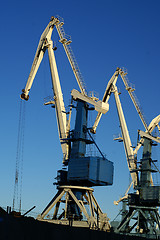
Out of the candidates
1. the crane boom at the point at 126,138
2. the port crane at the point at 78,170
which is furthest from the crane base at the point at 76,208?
the crane boom at the point at 126,138

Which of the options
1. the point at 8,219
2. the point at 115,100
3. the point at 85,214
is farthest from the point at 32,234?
the point at 115,100

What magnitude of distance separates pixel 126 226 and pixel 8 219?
41.1 metres

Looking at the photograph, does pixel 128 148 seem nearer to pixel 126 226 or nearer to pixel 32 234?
pixel 126 226

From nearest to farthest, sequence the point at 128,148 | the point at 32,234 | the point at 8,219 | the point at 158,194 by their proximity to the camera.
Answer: the point at 8,219 < the point at 32,234 < the point at 158,194 < the point at 128,148

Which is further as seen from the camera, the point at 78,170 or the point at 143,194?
the point at 143,194

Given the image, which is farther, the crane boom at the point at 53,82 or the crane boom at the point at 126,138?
the crane boom at the point at 126,138

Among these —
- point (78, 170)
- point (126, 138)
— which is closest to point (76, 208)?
point (78, 170)

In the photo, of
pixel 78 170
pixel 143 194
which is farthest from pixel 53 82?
pixel 143 194

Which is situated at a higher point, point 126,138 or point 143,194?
point 126,138

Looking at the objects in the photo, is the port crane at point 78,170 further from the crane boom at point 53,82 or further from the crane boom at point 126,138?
the crane boom at point 126,138

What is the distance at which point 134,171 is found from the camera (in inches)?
2195

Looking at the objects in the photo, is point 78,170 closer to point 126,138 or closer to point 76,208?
point 76,208

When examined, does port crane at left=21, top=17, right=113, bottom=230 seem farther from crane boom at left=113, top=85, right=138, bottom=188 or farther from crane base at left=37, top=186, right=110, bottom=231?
crane boom at left=113, top=85, right=138, bottom=188

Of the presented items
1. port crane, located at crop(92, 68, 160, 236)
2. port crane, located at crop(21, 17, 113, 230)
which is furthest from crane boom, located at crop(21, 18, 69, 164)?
port crane, located at crop(92, 68, 160, 236)
